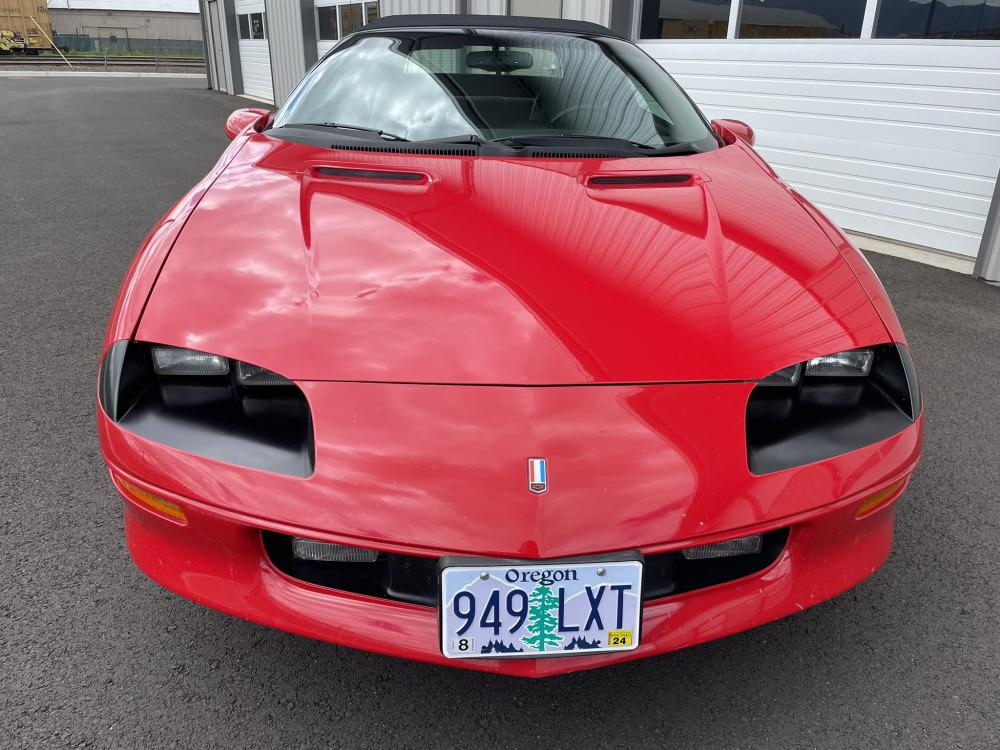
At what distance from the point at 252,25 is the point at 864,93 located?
597 inches

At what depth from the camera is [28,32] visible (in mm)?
35875

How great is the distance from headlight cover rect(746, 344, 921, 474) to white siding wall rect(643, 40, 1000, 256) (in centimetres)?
393

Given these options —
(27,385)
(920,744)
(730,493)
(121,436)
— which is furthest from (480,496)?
(27,385)

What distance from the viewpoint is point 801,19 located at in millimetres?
5418

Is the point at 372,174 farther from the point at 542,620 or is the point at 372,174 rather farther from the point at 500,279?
the point at 542,620

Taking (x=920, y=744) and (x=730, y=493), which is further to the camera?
(x=920, y=744)

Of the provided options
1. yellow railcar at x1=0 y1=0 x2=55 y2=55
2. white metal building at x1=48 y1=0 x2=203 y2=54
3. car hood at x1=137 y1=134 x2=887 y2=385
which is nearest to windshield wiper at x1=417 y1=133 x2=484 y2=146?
car hood at x1=137 y1=134 x2=887 y2=385

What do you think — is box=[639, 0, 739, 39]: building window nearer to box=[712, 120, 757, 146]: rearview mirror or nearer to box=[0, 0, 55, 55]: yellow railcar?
box=[712, 120, 757, 146]: rearview mirror

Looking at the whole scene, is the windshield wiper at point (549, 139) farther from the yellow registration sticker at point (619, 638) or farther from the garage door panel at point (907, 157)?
the garage door panel at point (907, 157)

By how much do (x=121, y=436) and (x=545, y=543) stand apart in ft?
2.53

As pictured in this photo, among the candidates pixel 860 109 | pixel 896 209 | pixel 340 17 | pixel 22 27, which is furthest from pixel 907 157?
pixel 22 27

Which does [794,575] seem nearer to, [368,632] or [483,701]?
[483,701]

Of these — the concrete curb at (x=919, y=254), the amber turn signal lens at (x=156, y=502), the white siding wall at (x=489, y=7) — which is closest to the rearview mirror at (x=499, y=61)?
the amber turn signal lens at (x=156, y=502)

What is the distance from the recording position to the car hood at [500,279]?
133cm
